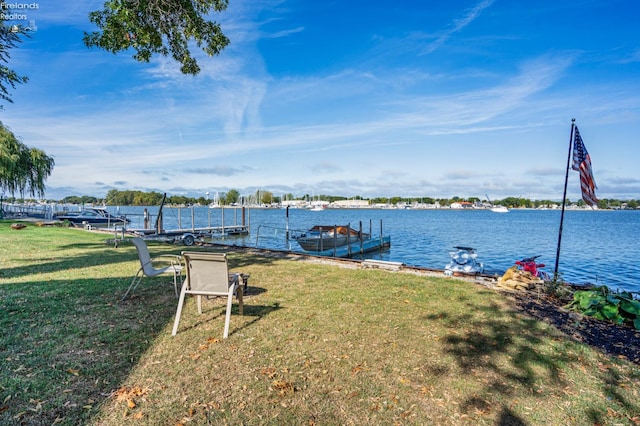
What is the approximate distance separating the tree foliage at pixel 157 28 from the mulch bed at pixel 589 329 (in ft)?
31.6

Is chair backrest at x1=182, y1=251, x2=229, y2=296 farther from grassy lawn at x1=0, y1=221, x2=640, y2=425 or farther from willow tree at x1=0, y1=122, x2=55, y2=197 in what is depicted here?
willow tree at x1=0, y1=122, x2=55, y2=197

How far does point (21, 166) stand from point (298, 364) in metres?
32.7

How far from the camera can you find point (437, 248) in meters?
27.8

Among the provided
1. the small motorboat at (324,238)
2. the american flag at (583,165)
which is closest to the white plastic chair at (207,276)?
the american flag at (583,165)

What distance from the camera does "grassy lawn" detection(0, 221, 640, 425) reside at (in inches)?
117

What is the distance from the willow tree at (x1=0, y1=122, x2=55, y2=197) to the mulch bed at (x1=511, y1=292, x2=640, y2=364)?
3235 centimetres

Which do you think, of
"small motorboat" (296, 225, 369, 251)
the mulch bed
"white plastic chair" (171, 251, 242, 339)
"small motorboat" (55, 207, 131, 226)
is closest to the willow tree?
"small motorboat" (55, 207, 131, 226)

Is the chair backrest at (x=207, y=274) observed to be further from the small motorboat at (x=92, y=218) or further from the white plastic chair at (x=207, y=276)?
the small motorboat at (x=92, y=218)

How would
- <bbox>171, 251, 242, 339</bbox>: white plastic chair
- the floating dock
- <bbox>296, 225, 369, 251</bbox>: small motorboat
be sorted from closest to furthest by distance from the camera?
<bbox>171, 251, 242, 339</bbox>: white plastic chair < the floating dock < <bbox>296, 225, 369, 251</bbox>: small motorboat

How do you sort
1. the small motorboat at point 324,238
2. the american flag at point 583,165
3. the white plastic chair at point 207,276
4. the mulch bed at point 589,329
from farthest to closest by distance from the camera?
the small motorboat at point 324,238 → the american flag at point 583,165 → the white plastic chair at point 207,276 → the mulch bed at point 589,329

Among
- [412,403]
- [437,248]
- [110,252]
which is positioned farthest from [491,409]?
[437,248]

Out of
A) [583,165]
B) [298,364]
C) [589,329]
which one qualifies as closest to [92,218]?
[298,364]

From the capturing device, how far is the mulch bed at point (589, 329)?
4500 mm

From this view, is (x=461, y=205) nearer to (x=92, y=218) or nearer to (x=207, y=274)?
(x=92, y=218)
